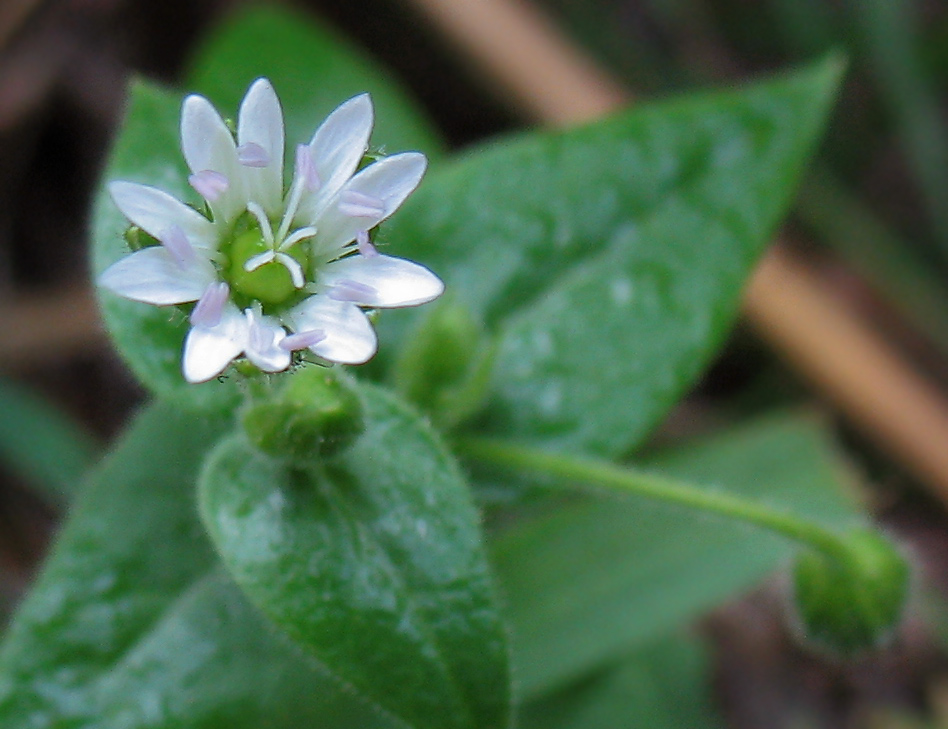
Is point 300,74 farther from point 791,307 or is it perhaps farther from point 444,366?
point 791,307

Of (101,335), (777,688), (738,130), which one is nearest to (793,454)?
(777,688)

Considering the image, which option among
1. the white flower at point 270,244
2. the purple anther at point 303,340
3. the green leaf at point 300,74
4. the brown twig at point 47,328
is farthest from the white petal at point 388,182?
the brown twig at point 47,328

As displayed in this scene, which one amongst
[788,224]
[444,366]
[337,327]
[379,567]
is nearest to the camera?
[337,327]

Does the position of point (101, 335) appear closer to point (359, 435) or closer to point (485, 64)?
point (485, 64)

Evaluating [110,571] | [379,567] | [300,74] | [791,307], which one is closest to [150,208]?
[379,567]

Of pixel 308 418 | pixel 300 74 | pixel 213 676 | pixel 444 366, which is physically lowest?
pixel 213 676

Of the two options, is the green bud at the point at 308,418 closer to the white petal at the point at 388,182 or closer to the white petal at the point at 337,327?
the white petal at the point at 337,327

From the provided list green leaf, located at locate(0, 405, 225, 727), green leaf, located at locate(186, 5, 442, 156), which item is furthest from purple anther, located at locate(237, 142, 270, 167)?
green leaf, located at locate(186, 5, 442, 156)
